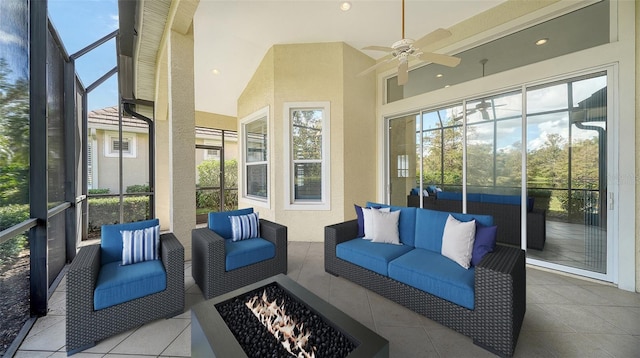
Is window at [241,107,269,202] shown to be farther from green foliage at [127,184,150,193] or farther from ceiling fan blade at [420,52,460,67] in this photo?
ceiling fan blade at [420,52,460,67]

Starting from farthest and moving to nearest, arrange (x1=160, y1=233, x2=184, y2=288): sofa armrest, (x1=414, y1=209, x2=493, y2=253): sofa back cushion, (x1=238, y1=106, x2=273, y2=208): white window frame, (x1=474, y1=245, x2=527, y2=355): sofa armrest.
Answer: (x1=238, y1=106, x2=273, y2=208): white window frame < (x1=414, y1=209, x2=493, y2=253): sofa back cushion < (x1=160, y1=233, x2=184, y2=288): sofa armrest < (x1=474, y1=245, x2=527, y2=355): sofa armrest

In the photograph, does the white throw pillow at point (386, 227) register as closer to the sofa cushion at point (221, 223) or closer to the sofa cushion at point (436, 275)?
the sofa cushion at point (436, 275)

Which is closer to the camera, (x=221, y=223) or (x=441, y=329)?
(x=441, y=329)

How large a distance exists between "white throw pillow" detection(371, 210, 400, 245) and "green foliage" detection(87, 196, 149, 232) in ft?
17.7

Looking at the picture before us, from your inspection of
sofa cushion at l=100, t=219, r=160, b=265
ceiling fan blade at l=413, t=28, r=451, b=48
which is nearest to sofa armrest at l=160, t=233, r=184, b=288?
sofa cushion at l=100, t=219, r=160, b=265

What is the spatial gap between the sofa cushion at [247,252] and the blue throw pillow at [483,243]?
2.19m

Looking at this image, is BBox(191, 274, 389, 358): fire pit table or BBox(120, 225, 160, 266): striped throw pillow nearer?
BBox(191, 274, 389, 358): fire pit table

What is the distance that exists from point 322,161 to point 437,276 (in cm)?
296

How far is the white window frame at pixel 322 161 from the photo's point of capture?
4523mm

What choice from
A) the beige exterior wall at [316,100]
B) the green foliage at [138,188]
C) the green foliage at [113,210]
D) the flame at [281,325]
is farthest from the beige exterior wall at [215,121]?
the flame at [281,325]

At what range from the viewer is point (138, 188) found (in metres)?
5.46

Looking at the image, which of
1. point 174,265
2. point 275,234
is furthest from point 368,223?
point 174,265

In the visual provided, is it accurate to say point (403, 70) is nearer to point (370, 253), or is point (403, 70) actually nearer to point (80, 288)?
point (370, 253)

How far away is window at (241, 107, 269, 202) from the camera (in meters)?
4.95
